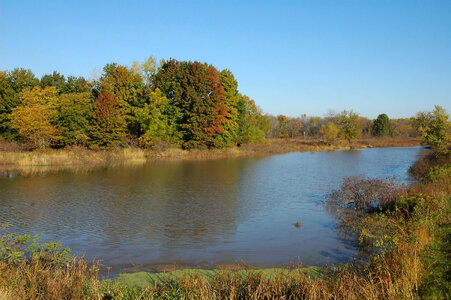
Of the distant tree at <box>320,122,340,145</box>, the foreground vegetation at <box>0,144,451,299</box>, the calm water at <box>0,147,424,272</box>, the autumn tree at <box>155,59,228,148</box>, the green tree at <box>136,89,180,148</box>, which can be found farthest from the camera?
the distant tree at <box>320,122,340,145</box>

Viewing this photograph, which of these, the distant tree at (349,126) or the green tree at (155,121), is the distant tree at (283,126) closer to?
the distant tree at (349,126)

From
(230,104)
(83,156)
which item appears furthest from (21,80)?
(230,104)

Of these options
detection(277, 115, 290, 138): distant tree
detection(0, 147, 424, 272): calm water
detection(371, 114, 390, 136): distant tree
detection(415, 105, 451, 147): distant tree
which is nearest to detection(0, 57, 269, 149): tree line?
detection(0, 147, 424, 272): calm water

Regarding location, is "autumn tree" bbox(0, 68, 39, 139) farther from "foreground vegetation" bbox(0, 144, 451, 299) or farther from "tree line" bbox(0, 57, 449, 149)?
A: "foreground vegetation" bbox(0, 144, 451, 299)

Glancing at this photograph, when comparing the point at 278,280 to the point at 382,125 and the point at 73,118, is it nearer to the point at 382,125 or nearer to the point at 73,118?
the point at 73,118

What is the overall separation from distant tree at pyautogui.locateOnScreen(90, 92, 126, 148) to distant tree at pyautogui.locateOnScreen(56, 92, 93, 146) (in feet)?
2.96

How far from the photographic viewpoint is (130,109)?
140ft

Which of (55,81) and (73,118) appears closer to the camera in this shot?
(73,118)

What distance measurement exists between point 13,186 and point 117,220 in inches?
426

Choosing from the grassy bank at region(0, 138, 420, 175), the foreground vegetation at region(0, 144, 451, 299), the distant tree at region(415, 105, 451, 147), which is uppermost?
the distant tree at region(415, 105, 451, 147)

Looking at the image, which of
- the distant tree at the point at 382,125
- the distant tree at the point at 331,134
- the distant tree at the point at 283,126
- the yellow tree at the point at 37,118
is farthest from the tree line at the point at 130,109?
the distant tree at the point at 382,125

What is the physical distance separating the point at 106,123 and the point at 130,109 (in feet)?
15.7

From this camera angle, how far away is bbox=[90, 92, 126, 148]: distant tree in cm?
3862

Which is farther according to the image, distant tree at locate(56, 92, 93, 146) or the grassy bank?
distant tree at locate(56, 92, 93, 146)
